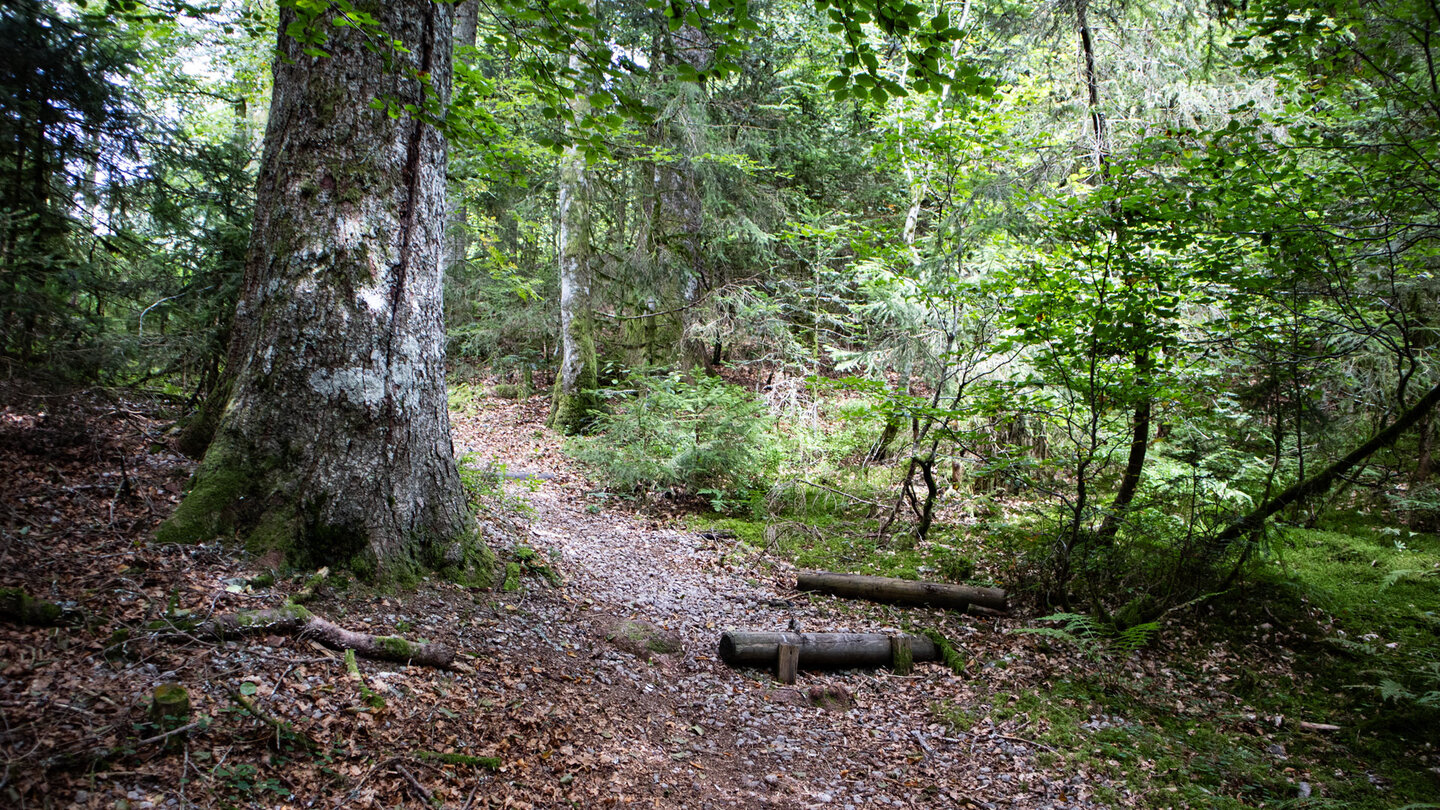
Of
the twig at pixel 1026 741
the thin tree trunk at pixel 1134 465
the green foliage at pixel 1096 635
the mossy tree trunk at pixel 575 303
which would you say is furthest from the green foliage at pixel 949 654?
the mossy tree trunk at pixel 575 303

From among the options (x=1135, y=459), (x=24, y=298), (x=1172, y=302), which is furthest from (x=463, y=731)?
(x=1135, y=459)

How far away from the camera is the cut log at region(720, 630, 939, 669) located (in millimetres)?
5969

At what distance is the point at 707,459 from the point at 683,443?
1.51 ft

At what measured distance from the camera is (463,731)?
3.68 meters

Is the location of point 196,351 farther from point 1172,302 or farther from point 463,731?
point 1172,302

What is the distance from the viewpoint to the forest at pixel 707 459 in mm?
3508

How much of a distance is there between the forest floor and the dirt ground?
1 centimetres

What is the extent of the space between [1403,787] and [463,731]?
6265 mm

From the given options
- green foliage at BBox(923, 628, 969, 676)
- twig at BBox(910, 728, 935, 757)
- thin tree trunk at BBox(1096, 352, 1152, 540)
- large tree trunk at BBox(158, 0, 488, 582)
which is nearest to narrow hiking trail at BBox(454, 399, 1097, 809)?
twig at BBox(910, 728, 935, 757)

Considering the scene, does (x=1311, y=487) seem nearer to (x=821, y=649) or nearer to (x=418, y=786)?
(x=821, y=649)

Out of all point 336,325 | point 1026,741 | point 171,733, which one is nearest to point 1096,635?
point 1026,741

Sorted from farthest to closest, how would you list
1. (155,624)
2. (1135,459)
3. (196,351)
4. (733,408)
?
(733,408)
(1135,459)
(196,351)
(155,624)

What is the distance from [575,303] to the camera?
13.5m

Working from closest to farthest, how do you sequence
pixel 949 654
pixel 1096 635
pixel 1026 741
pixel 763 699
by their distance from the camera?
pixel 1026 741 → pixel 763 699 → pixel 949 654 → pixel 1096 635
